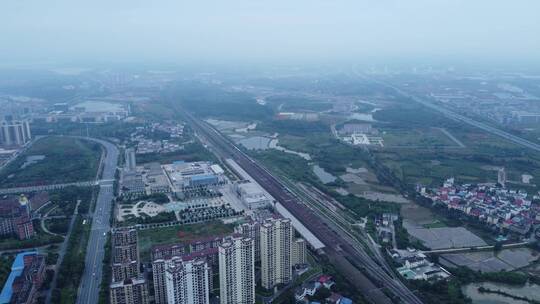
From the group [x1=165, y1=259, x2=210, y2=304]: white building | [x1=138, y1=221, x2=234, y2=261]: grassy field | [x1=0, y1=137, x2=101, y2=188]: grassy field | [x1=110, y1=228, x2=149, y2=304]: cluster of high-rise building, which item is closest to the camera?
[x1=165, y1=259, x2=210, y2=304]: white building

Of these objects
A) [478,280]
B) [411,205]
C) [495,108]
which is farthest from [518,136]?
[478,280]

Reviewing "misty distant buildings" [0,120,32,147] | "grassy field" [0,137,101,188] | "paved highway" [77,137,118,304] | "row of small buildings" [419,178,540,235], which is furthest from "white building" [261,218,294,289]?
"misty distant buildings" [0,120,32,147]

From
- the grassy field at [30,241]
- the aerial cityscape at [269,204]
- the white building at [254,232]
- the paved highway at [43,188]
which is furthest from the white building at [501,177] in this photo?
the paved highway at [43,188]

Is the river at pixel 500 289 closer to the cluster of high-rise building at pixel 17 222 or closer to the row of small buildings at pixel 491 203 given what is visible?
the row of small buildings at pixel 491 203

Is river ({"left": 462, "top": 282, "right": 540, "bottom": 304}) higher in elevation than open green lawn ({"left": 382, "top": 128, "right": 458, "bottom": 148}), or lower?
lower

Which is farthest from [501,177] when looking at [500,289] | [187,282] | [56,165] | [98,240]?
[56,165]

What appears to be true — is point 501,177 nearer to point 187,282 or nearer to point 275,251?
point 275,251

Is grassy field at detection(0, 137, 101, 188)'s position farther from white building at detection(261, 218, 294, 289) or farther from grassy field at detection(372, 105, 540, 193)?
grassy field at detection(372, 105, 540, 193)
